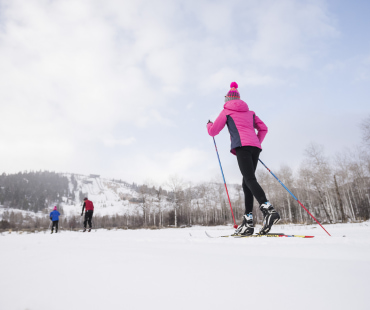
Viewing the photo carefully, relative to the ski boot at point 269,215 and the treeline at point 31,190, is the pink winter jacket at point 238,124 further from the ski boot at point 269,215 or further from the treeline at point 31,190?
the treeline at point 31,190

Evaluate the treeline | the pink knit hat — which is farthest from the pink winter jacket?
the treeline

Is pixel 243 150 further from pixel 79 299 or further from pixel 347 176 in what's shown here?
pixel 347 176

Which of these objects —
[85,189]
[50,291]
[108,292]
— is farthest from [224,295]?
[85,189]

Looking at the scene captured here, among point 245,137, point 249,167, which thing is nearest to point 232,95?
point 245,137

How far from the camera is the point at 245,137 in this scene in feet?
7.99

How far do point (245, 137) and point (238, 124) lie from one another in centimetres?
21

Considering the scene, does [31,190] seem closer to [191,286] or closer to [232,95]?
[232,95]

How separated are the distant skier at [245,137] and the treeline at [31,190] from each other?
375ft

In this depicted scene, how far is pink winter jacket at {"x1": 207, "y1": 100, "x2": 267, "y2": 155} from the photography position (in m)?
2.45

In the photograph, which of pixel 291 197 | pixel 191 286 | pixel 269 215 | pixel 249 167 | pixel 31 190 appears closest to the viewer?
pixel 191 286

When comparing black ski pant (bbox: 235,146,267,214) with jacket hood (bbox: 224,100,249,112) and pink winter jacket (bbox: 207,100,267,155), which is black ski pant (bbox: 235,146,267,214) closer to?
pink winter jacket (bbox: 207,100,267,155)

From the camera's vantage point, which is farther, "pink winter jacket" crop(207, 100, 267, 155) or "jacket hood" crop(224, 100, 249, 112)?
"jacket hood" crop(224, 100, 249, 112)

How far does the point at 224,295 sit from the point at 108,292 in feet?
1.11

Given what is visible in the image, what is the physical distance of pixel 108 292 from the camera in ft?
1.97
